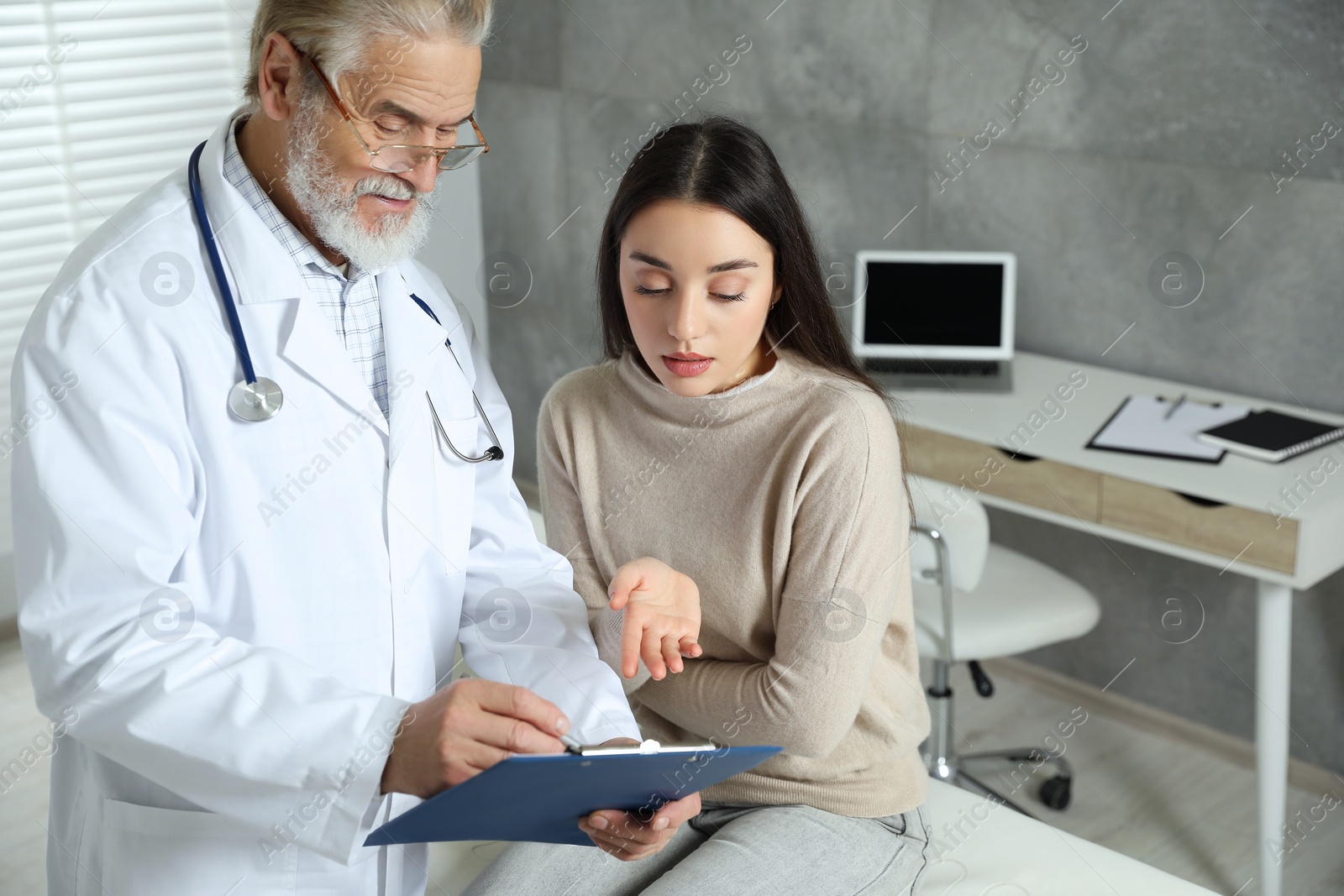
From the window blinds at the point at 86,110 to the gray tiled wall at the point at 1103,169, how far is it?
110 cm

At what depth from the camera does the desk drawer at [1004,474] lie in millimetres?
2555

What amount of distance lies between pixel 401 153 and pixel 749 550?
1.99 feet

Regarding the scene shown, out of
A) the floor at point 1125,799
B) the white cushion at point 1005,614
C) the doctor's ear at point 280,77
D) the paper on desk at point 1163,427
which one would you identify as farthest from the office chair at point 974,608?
the doctor's ear at point 280,77

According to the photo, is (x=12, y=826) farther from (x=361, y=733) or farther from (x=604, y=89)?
(x=604, y=89)

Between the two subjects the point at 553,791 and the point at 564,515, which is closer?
the point at 553,791

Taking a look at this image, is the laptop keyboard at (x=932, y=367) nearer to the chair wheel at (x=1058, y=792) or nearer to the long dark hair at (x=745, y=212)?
the chair wheel at (x=1058, y=792)

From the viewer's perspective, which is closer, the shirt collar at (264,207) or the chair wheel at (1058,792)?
the shirt collar at (264,207)

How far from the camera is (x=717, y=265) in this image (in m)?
1.46

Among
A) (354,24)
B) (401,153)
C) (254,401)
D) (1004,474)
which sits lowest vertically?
(1004,474)

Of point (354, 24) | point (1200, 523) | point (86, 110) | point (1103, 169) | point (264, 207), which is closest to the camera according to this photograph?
point (354, 24)

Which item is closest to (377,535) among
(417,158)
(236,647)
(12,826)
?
(236,647)

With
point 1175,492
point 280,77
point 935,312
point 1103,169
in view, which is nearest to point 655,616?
point 280,77

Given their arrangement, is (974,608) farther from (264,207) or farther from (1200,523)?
(264,207)

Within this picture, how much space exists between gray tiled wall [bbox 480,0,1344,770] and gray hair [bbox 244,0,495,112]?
6.26 feet
